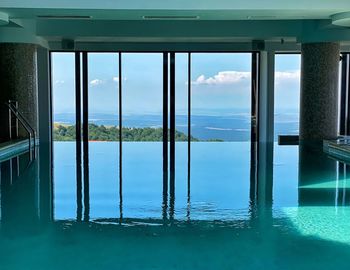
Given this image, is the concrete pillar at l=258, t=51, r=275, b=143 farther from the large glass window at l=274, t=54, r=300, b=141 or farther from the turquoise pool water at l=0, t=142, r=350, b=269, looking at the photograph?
the turquoise pool water at l=0, t=142, r=350, b=269

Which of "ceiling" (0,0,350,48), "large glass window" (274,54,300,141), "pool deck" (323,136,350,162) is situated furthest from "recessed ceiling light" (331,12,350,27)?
"large glass window" (274,54,300,141)

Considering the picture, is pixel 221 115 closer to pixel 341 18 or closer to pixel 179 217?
pixel 341 18

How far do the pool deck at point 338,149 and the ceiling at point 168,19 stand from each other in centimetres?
234

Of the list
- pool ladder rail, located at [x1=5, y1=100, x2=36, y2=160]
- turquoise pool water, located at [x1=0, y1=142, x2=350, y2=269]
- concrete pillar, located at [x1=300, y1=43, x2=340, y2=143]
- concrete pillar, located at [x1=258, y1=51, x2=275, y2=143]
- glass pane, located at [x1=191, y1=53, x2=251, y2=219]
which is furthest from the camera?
concrete pillar, located at [x1=258, y1=51, x2=275, y2=143]

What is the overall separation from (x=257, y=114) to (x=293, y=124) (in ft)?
5.25

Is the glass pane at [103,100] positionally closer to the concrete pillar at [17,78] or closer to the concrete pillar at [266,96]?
the concrete pillar at [17,78]

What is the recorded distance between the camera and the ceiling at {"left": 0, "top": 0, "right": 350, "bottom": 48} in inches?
286

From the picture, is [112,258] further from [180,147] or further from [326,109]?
[326,109]

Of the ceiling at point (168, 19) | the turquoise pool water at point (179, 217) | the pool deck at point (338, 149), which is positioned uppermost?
the ceiling at point (168, 19)

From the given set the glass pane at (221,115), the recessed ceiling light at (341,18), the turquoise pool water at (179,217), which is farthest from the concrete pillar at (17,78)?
the recessed ceiling light at (341,18)

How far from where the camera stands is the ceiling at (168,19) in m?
7.25

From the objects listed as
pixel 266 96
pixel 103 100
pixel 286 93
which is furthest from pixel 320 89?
pixel 103 100

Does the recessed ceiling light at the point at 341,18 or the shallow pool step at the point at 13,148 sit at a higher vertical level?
the recessed ceiling light at the point at 341,18

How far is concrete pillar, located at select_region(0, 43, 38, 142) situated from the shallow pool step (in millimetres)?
540
